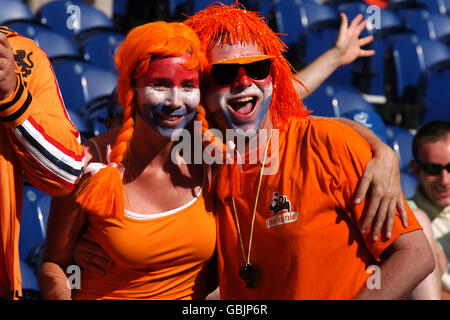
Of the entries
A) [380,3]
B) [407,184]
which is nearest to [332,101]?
[407,184]

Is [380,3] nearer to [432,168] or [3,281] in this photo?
[432,168]

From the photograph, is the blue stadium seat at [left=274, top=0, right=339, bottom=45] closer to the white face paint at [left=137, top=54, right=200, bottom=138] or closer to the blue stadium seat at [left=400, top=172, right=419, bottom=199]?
the blue stadium seat at [left=400, top=172, right=419, bottom=199]

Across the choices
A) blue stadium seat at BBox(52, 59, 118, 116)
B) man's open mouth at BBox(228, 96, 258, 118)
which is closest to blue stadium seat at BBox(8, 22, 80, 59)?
blue stadium seat at BBox(52, 59, 118, 116)

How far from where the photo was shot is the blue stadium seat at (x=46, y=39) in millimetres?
4480

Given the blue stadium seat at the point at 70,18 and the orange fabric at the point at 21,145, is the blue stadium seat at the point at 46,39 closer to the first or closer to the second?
the blue stadium seat at the point at 70,18

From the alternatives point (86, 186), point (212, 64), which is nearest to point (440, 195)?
point (212, 64)

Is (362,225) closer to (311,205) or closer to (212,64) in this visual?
(311,205)

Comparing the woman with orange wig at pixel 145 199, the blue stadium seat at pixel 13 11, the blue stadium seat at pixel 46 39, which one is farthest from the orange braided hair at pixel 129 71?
the blue stadium seat at pixel 13 11

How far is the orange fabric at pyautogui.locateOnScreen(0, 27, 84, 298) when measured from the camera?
4.35ft

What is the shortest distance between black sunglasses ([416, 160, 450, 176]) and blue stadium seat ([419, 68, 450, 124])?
6.98ft

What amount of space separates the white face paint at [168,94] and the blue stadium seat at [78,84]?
7.01 feet

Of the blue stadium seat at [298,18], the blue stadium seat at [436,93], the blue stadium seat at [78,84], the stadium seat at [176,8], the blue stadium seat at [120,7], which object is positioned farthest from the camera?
the blue stadium seat at [120,7]

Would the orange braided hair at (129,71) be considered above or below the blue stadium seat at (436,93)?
above

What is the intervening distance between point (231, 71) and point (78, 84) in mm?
2375
